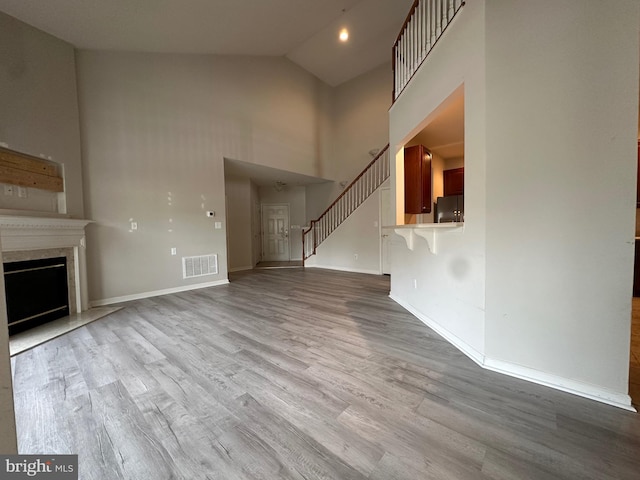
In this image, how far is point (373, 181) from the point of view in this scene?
6043mm

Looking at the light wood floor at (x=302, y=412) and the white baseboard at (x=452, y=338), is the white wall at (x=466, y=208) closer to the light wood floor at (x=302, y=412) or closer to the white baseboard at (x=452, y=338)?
the white baseboard at (x=452, y=338)

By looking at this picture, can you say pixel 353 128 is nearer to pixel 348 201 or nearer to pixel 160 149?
pixel 348 201

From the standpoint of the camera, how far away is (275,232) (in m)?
8.54

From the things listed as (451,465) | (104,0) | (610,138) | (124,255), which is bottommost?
(451,465)

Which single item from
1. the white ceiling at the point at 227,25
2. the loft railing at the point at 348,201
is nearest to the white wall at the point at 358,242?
the loft railing at the point at 348,201

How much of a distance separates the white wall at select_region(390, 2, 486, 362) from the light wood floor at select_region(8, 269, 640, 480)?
287mm

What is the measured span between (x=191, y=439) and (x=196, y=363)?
81 centimetres

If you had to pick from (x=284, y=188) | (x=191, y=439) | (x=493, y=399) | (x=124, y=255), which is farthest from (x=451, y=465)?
(x=284, y=188)

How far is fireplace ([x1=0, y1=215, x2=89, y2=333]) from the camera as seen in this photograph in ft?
8.86

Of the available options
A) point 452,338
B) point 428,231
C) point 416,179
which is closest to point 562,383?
point 452,338

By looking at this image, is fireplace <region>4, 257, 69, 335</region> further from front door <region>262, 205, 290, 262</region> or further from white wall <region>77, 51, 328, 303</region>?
front door <region>262, 205, 290, 262</region>

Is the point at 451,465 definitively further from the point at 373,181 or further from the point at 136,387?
the point at 373,181

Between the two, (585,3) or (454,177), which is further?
(454,177)

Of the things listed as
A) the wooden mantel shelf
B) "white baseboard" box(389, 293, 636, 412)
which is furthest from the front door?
"white baseboard" box(389, 293, 636, 412)
